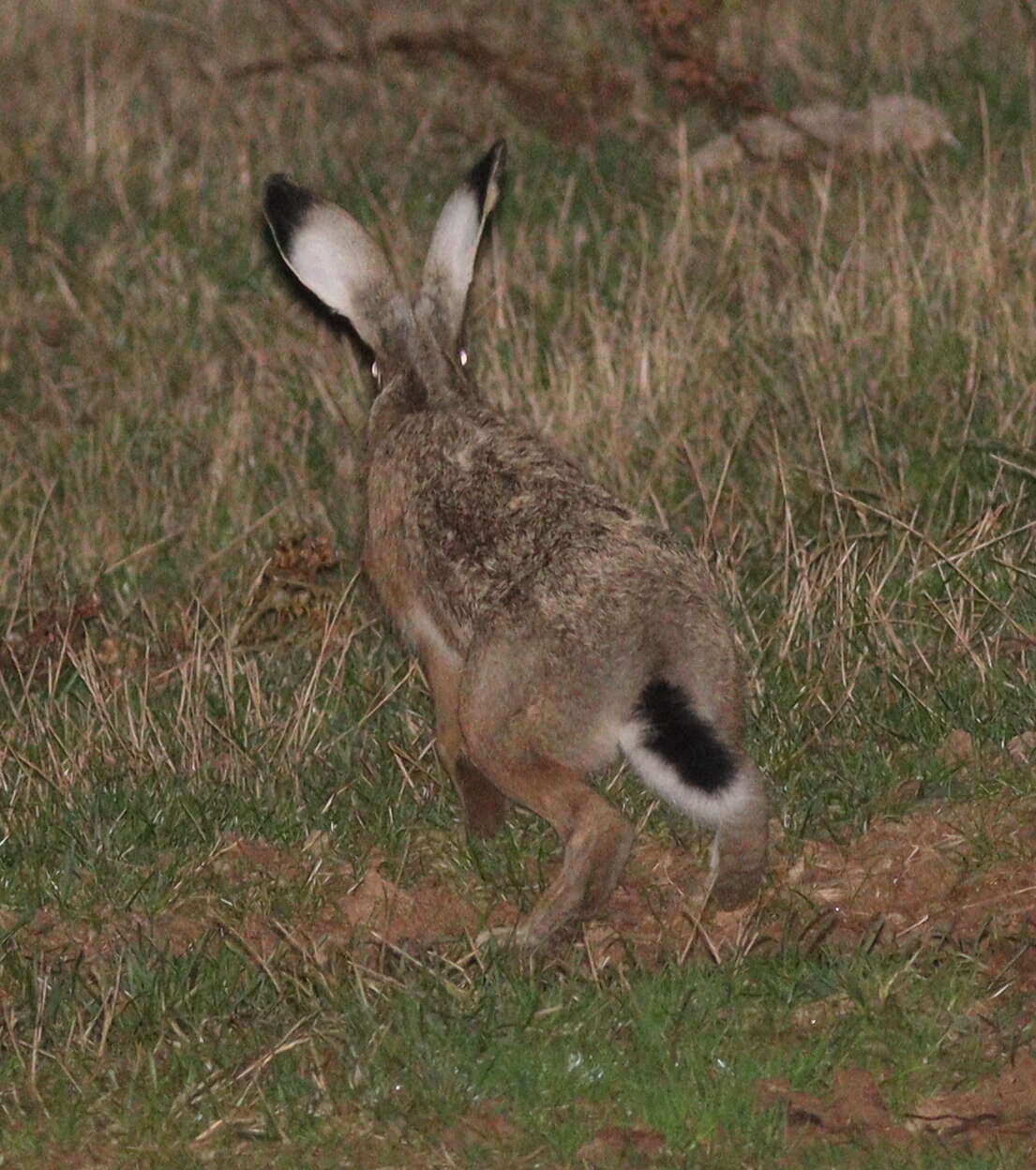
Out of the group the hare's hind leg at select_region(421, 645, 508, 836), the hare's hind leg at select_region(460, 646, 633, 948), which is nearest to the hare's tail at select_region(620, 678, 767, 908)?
the hare's hind leg at select_region(460, 646, 633, 948)

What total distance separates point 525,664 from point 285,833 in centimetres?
80

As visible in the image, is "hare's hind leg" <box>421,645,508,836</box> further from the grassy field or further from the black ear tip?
the black ear tip

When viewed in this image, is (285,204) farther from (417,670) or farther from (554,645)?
(554,645)

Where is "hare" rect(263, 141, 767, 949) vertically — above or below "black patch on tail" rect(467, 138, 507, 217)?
below

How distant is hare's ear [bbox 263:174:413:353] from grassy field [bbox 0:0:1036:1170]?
2.45 feet

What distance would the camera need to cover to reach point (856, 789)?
539cm

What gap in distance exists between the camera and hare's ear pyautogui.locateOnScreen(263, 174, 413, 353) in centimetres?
668

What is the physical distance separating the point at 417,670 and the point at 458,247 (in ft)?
4.21

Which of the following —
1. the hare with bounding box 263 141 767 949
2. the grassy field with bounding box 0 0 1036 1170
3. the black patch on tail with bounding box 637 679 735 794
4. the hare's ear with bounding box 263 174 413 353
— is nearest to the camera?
the grassy field with bounding box 0 0 1036 1170

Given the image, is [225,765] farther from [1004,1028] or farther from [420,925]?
[1004,1028]

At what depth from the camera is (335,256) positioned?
6.71 meters

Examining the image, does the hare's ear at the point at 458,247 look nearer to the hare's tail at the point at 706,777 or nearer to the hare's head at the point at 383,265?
the hare's head at the point at 383,265

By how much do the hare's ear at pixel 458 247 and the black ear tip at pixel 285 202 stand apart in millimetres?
392

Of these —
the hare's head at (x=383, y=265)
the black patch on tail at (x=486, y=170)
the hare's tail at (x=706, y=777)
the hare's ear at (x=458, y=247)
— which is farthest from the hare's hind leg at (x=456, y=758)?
the black patch on tail at (x=486, y=170)
